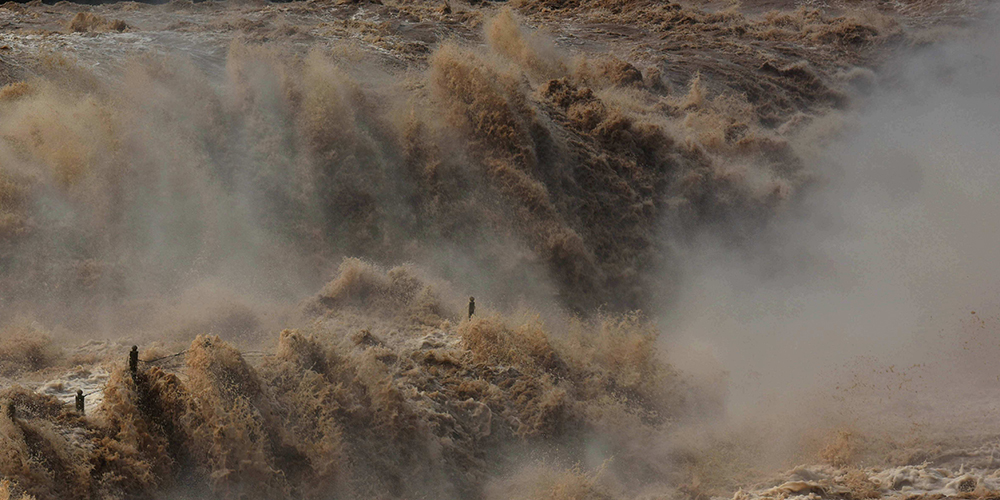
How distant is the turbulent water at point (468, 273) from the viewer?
7.53 m

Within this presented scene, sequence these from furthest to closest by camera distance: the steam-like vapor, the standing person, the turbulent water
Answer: the steam-like vapor < the turbulent water < the standing person

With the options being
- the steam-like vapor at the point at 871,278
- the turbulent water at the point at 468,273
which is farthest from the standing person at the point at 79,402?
the steam-like vapor at the point at 871,278

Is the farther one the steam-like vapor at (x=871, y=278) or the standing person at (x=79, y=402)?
the steam-like vapor at (x=871, y=278)

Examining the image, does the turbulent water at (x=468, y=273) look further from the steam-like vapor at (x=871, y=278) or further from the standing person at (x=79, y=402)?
the standing person at (x=79, y=402)

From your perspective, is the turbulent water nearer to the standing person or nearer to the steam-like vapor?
the steam-like vapor

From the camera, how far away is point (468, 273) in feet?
37.7

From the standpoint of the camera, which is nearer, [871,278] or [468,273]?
[468,273]

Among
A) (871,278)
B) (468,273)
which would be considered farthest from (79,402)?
(871,278)

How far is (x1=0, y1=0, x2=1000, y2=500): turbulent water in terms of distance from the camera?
24.7 feet

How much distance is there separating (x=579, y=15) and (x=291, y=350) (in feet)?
52.2

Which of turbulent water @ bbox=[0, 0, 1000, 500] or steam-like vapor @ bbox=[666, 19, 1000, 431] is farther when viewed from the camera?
steam-like vapor @ bbox=[666, 19, 1000, 431]

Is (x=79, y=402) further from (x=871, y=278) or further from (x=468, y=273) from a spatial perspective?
(x=871, y=278)

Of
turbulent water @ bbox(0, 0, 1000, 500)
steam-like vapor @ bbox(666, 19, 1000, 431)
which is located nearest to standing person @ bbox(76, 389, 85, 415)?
turbulent water @ bbox(0, 0, 1000, 500)

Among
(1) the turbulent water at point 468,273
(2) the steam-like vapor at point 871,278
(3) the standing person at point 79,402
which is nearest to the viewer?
(3) the standing person at point 79,402
